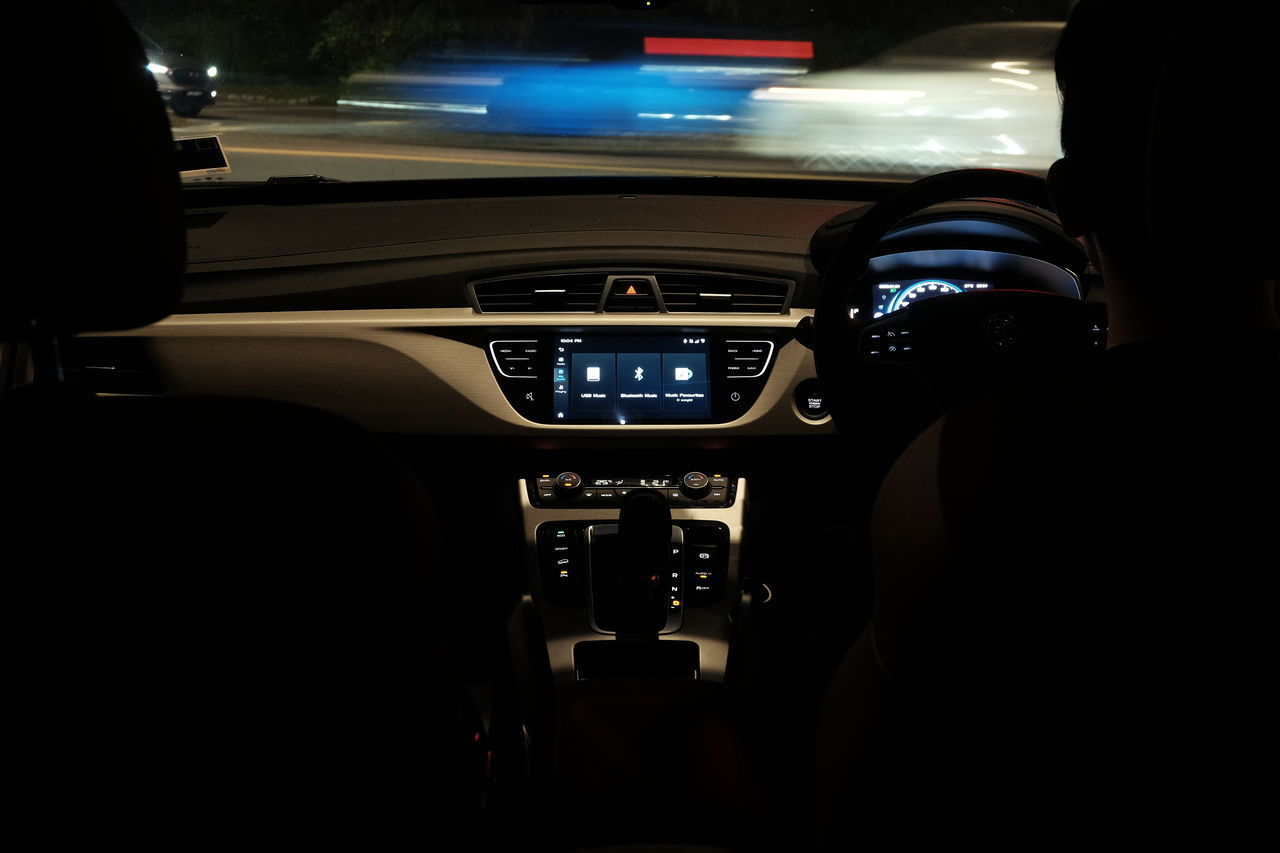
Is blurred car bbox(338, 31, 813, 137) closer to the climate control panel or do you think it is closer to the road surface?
the road surface

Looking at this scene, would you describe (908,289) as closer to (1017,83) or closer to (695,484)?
(695,484)

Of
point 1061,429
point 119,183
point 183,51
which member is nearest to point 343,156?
point 183,51

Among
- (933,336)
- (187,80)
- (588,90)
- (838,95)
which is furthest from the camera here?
(838,95)

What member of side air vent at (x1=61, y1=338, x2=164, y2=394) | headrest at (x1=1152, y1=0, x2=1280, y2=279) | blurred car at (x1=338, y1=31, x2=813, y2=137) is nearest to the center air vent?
side air vent at (x1=61, y1=338, x2=164, y2=394)

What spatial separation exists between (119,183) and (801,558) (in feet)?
7.08

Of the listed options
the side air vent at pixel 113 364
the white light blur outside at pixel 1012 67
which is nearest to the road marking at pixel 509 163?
the side air vent at pixel 113 364

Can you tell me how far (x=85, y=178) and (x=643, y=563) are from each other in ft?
6.71

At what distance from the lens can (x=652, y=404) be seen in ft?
10.3

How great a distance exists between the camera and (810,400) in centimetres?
317

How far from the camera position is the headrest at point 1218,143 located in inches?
45.3

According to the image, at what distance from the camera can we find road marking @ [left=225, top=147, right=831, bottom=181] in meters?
3.87

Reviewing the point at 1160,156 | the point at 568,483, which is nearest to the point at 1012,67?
the point at 568,483

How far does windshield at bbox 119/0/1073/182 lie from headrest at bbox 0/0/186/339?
115 inches

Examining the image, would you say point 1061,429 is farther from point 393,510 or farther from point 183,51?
point 183,51
